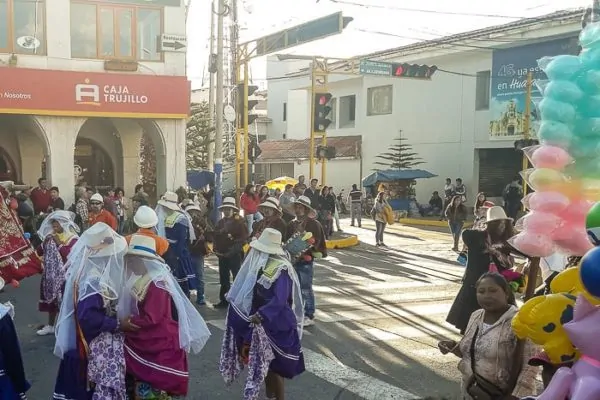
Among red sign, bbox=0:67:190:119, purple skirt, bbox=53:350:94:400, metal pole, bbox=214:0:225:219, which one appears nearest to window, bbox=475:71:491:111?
metal pole, bbox=214:0:225:219

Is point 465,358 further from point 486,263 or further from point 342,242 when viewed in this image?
point 342,242

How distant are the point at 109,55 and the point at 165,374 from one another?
49.7ft

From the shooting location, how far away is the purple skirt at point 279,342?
16.9ft

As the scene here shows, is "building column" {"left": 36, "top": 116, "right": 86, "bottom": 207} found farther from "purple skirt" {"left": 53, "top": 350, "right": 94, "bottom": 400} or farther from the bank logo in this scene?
"purple skirt" {"left": 53, "top": 350, "right": 94, "bottom": 400}

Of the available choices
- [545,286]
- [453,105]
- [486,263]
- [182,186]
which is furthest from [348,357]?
[453,105]

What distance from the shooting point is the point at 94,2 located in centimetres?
1744

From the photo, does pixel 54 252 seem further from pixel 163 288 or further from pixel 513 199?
pixel 513 199

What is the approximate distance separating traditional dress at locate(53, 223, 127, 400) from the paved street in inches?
71.3

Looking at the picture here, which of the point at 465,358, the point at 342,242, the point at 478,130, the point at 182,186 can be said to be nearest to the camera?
the point at 465,358

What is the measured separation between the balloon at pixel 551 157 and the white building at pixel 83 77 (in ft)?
51.2

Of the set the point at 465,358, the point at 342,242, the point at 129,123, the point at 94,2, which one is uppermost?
the point at 94,2

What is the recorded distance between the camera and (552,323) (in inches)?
111

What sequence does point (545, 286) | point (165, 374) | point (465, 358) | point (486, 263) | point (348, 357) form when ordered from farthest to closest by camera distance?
point (348, 357) → point (486, 263) → point (545, 286) → point (165, 374) → point (465, 358)

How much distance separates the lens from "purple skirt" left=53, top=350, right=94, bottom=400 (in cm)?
430
